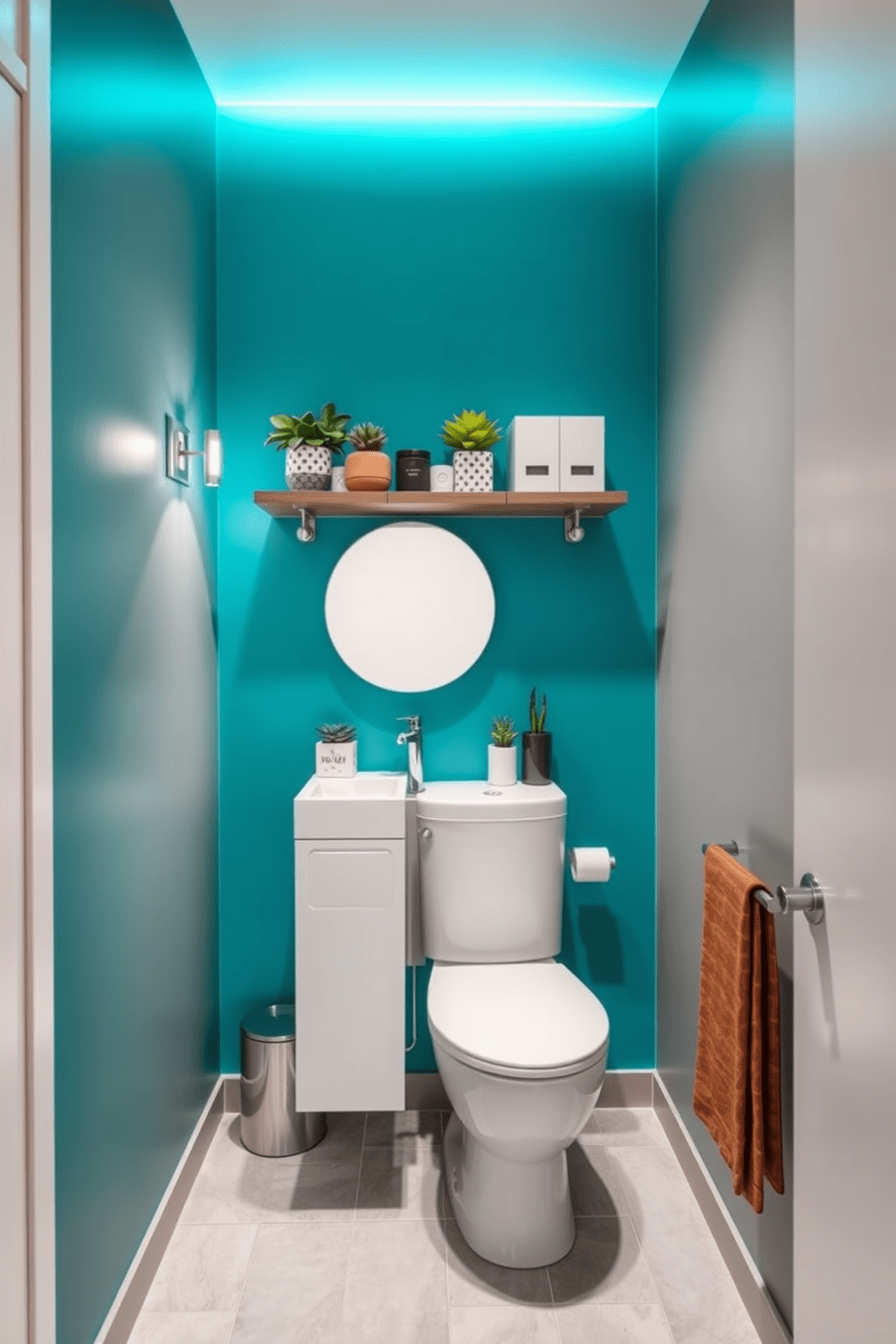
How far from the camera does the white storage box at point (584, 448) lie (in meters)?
2.20

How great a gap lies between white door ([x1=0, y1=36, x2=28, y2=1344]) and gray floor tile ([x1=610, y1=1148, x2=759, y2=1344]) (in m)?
1.16

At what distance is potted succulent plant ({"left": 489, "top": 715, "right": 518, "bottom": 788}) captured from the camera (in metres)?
2.24

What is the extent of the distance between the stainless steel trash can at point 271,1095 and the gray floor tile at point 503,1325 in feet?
2.06

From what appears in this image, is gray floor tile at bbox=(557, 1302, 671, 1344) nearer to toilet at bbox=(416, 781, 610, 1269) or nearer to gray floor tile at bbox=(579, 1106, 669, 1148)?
toilet at bbox=(416, 781, 610, 1269)

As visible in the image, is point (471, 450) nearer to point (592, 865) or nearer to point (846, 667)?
point (592, 865)

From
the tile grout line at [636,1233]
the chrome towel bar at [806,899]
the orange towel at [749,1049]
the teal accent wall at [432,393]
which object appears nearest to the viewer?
the chrome towel bar at [806,899]

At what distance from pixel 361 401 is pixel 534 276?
0.57m

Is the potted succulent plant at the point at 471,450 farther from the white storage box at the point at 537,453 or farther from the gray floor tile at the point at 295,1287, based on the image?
the gray floor tile at the point at 295,1287

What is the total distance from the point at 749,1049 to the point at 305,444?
1.61m

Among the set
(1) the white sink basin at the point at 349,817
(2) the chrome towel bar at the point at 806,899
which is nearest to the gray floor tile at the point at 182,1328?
(1) the white sink basin at the point at 349,817

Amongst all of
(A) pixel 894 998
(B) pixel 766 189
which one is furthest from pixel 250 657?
(A) pixel 894 998

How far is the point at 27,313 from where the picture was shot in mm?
1151

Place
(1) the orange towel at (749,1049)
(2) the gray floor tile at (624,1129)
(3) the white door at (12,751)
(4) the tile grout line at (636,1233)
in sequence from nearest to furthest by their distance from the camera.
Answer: (3) the white door at (12,751) → (1) the orange towel at (749,1049) → (4) the tile grout line at (636,1233) → (2) the gray floor tile at (624,1129)

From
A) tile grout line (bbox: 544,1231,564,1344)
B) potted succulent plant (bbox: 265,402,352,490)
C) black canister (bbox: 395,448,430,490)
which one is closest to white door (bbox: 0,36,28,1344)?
tile grout line (bbox: 544,1231,564,1344)
